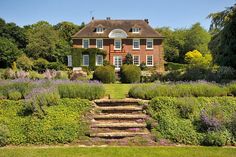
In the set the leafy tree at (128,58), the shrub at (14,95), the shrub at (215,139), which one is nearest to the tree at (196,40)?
the leafy tree at (128,58)

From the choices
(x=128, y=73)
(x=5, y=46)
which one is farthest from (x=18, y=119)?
(x=5, y=46)

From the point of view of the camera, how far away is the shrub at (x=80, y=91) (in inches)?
431

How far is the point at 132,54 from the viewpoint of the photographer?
48594 millimetres

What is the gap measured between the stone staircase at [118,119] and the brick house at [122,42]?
3727cm

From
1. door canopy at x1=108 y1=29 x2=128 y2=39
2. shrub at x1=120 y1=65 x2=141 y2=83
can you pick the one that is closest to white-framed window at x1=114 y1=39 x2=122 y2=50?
door canopy at x1=108 y1=29 x2=128 y2=39

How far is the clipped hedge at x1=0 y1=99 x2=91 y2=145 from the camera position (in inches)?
339

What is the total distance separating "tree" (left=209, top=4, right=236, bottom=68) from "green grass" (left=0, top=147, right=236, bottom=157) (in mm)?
10097

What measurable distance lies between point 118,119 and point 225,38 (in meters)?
10.3

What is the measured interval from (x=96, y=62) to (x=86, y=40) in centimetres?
374

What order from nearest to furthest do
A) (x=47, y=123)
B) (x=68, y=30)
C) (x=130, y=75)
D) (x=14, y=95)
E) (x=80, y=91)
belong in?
(x=47, y=123), (x=14, y=95), (x=80, y=91), (x=130, y=75), (x=68, y=30)

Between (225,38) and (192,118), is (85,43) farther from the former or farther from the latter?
(192,118)

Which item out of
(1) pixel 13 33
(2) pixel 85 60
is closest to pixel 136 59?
(2) pixel 85 60

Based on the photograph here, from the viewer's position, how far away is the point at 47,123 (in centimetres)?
916

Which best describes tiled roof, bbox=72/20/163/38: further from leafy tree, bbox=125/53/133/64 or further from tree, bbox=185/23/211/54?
tree, bbox=185/23/211/54
